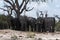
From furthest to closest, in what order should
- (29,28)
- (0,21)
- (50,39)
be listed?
(0,21)
(29,28)
(50,39)

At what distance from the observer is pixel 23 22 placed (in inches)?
1065

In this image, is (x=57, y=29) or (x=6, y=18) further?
(x=6, y=18)

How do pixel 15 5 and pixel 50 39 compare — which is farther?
pixel 15 5

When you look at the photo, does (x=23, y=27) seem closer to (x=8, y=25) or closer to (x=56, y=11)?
(x=8, y=25)

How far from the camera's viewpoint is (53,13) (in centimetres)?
3312

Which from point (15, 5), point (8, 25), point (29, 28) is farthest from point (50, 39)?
point (15, 5)

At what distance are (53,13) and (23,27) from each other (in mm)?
7578

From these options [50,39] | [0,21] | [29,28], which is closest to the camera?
[50,39]

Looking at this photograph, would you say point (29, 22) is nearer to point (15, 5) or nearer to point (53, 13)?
point (15, 5)

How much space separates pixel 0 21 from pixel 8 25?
1.03 metres

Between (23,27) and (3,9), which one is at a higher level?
(3,9)

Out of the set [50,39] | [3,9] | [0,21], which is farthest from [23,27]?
[50,39]

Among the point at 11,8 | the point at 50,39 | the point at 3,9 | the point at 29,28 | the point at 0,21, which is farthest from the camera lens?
the point at 3,9

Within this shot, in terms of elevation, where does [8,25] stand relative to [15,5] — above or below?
below
